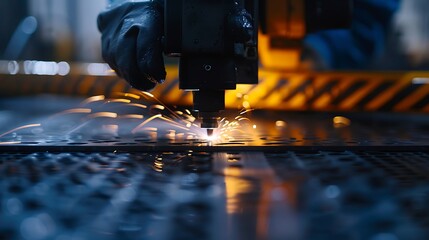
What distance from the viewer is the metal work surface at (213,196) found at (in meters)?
0.89

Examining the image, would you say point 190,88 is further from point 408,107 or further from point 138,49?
point 408,107

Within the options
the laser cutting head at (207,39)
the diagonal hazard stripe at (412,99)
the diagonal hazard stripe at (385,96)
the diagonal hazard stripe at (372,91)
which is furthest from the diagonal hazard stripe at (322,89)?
the laser cutting head at (207,39)

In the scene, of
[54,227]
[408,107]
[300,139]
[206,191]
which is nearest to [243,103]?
[408,107]

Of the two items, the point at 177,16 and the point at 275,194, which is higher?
the point at 177,16

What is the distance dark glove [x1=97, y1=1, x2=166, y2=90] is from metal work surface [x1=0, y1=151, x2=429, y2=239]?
27 cm

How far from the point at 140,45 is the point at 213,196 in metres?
0.53

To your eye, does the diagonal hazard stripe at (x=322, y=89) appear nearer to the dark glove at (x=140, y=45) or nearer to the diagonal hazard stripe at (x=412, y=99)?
the diagonal hazard stripe at (x=412, y=99)

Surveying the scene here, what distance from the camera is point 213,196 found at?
3.66ft

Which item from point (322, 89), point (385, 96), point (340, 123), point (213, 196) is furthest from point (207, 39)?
point (385, 96)

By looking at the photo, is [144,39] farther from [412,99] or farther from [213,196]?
[412,99]

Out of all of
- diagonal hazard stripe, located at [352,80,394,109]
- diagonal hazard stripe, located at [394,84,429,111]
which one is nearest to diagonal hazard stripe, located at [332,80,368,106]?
diagonal hazard stripe, located at [352,80,394,109]

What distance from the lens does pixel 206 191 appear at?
45.6 inches

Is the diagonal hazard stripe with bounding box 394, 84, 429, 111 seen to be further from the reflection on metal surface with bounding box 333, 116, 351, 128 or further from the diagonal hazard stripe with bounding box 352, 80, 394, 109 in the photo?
the reflection on metal surface with bounding box 333, 116, 351, 128

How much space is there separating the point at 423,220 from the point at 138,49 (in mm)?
879
